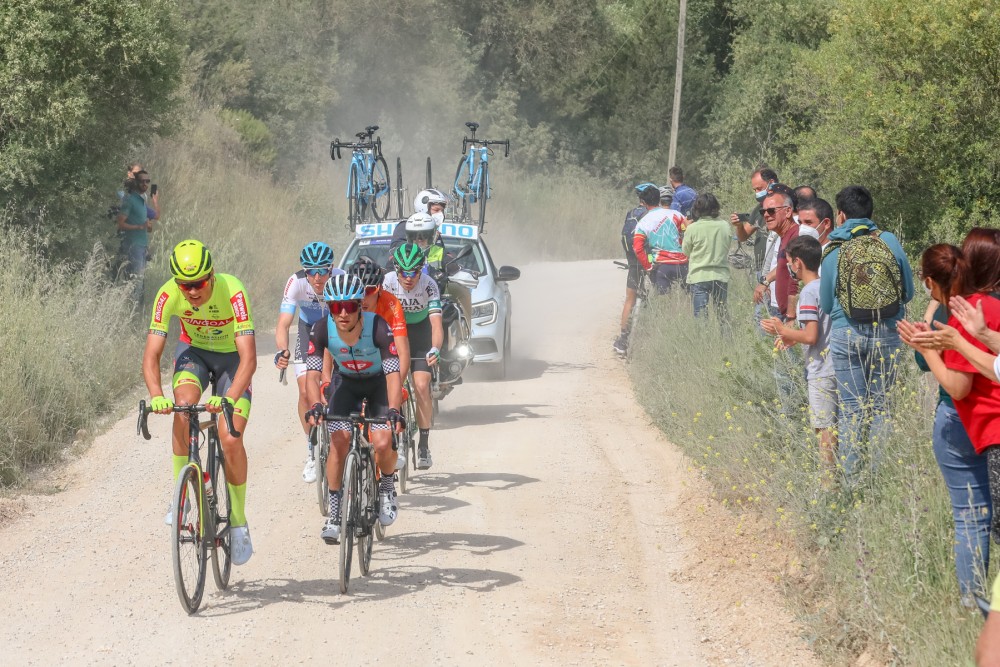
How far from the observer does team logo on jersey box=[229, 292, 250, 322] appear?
7.55 metres

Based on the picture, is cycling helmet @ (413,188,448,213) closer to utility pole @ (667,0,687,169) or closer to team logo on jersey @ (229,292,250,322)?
team logo on jersey @ (229,292,250,322)

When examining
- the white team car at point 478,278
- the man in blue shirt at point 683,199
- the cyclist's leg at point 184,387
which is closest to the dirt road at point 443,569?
the cyclist's leg at point 184,387

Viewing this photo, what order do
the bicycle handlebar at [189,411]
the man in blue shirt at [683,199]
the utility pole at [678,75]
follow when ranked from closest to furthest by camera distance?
the bicycle handlebar at [189,411], the man in blue shirt at [683,199], the utility pole at [678,75]

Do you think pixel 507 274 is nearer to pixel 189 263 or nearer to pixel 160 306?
pixel 160 306

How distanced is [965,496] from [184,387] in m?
4.36

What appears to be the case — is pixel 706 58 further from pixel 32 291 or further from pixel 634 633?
pixel 634 633

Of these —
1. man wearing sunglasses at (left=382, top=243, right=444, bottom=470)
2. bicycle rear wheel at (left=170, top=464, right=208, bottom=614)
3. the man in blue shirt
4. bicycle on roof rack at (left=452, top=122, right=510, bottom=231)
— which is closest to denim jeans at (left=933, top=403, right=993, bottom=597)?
bicycle rear wheel at (left=170, top=464, right=208, bottom=614)

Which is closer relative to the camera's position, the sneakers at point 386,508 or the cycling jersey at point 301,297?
the sneakers at point 386,508

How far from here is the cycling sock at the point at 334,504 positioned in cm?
750

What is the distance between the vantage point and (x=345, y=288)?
7441mm

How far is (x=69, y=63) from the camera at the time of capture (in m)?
15.4

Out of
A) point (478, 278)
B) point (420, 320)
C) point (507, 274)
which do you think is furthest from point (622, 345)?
point (420, 320)

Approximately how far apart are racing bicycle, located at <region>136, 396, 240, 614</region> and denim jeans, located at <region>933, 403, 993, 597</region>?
145 inches

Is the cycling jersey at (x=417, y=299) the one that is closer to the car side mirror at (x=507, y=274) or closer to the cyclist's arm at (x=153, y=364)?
the cyclist's arm at (x=153, y=364)
